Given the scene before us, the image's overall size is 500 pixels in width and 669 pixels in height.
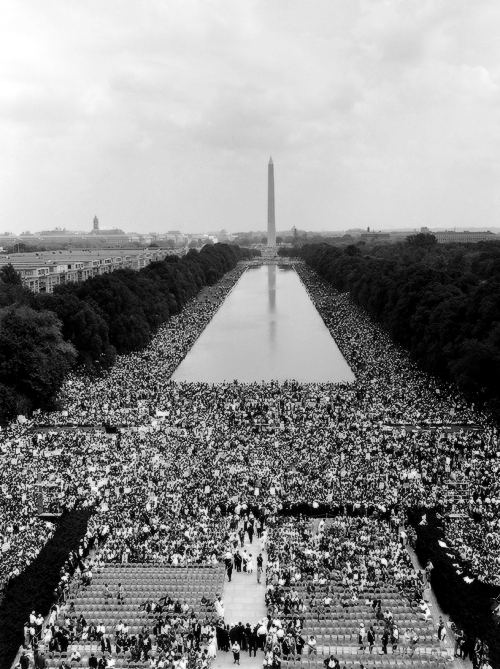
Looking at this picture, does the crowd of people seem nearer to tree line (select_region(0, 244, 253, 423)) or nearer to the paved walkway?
the paved walkway

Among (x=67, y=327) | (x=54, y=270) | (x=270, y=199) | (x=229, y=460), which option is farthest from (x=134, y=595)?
(x=270, y=199)

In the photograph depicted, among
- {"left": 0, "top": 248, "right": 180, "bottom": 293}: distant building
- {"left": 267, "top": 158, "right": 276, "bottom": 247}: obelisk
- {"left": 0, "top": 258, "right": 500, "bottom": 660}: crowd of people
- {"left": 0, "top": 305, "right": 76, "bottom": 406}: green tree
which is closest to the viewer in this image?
{"left": 0, "top": 258, "right": 500, "bottom": 660}: crowd of people

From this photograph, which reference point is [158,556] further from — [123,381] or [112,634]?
[123,381]

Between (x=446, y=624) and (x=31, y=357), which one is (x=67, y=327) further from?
(x=446, y=624)

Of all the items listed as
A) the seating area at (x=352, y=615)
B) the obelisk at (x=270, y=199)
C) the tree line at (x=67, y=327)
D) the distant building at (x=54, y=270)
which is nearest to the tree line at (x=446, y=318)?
the seating area at (x=352, y=615)

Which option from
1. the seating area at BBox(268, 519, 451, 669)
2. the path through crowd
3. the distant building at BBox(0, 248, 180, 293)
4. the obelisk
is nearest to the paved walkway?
the seating area at BBox(268, 519, 451, 669)


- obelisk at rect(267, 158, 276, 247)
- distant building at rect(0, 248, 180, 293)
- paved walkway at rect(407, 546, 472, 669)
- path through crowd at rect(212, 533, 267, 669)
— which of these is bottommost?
paved walkway at rect(407, 546, 472, 669)
